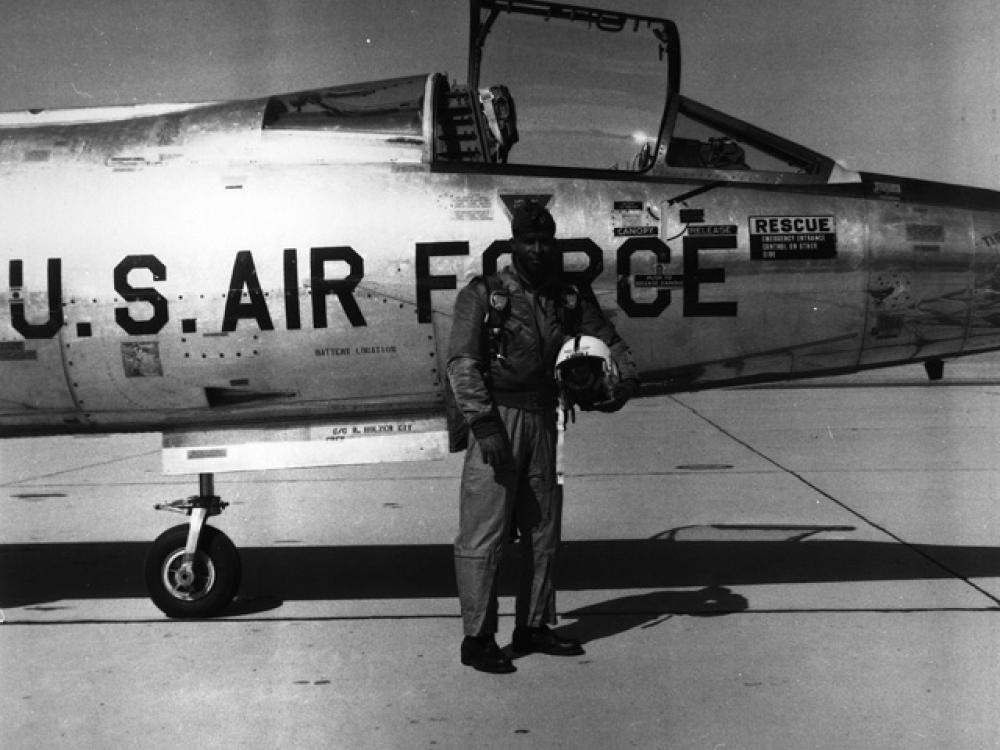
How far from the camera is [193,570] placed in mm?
6496

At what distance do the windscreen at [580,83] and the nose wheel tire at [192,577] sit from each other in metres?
2.60

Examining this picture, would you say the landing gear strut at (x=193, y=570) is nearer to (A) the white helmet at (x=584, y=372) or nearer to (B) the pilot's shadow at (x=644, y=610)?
(B) the pilot's shadow at (x=644, y=610)

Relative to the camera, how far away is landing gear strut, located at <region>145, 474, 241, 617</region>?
256 inches

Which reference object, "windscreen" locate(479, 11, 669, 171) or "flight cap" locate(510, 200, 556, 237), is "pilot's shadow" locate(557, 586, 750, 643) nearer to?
"flight cap" locate(510, 200, 556, 237)

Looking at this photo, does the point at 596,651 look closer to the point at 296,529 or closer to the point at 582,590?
the point at 582,590

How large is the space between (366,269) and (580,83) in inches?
66.3

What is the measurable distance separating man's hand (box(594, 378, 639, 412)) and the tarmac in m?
1.12

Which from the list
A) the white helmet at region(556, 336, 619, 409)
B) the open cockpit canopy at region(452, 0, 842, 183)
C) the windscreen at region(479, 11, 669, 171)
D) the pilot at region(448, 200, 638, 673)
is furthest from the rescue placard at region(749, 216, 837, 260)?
the white helmet at region(556, 336, 619, 409)

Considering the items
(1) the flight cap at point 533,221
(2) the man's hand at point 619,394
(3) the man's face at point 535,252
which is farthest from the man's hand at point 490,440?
(1) the flight cap at point 533,221

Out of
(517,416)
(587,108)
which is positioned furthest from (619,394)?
(587,108)

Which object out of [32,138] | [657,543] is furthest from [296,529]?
[32,138]

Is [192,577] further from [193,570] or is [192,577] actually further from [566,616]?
[566,616]

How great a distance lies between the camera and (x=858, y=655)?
561cm

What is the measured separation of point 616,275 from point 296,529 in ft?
12.6
